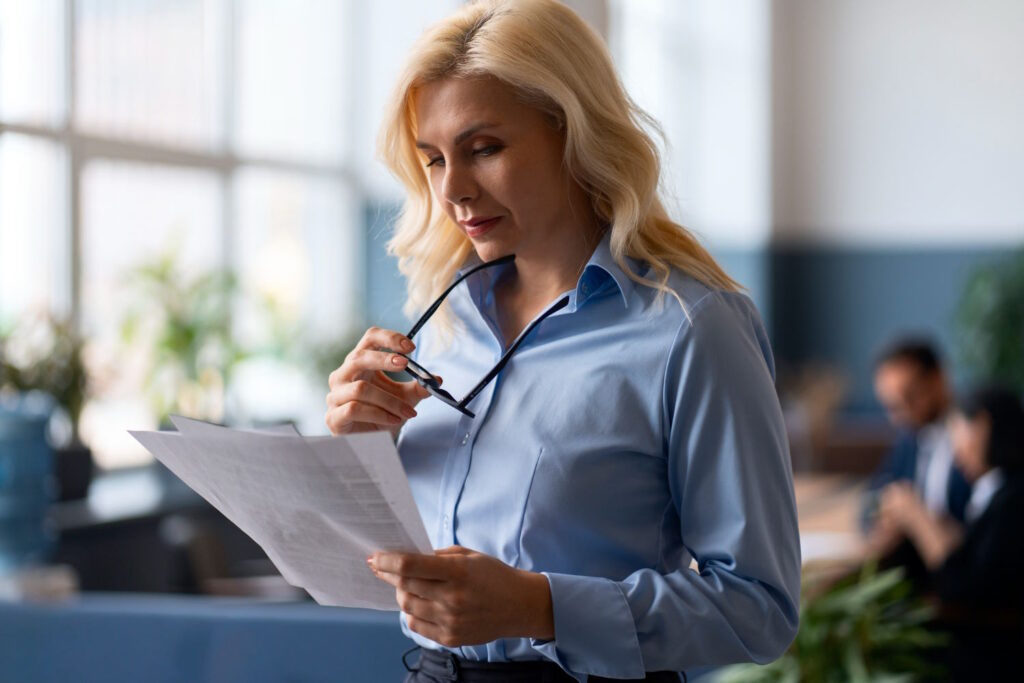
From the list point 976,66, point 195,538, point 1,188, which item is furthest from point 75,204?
point 976,66

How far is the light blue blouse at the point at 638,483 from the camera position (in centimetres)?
140

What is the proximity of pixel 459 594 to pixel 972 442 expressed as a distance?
3364 millimetres

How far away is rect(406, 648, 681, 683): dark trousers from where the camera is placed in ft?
4.87

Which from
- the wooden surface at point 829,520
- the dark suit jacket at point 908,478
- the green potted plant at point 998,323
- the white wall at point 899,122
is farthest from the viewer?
the white wall at point 899,122

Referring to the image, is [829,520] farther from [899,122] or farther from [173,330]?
[899,122]

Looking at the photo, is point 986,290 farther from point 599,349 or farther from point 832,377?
point 599,349

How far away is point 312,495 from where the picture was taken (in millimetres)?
1407

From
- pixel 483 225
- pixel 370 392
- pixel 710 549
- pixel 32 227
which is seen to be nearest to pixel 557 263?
pixel 483 225

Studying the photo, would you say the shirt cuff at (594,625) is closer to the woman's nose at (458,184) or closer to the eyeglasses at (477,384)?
the eyeglasses at (477,384)

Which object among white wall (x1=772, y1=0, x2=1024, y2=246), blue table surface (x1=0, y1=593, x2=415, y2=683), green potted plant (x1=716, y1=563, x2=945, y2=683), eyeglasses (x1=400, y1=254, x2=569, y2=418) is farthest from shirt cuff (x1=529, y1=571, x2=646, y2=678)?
white wall (x1=772, y1=0, x2=1024, y2=246)

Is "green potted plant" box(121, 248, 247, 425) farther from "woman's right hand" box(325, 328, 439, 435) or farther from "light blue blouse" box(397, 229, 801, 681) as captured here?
"light blue blouse" box(397, 229, 801, 681)

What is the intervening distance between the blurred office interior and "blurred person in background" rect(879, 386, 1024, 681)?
384 mm

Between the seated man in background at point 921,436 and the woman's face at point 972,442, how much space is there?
34 centimetres

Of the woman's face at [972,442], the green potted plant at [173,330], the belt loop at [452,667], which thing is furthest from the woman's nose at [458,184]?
the green potted plant at [173,330]
